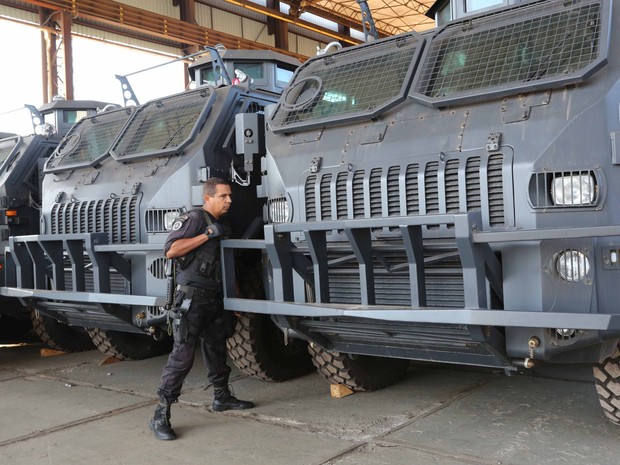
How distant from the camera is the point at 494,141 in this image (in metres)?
3.53

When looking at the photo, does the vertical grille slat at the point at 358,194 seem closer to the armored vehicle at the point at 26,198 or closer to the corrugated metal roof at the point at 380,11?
the armored vehicle at the point at 26,198

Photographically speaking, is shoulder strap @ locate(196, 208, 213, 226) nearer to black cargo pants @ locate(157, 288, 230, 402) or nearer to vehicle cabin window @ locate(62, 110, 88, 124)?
black cargo pants @ locate(157, 288, 230, 402)

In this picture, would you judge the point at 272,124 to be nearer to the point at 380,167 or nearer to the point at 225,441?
the point at 380,167

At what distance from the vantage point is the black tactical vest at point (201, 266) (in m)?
4.31

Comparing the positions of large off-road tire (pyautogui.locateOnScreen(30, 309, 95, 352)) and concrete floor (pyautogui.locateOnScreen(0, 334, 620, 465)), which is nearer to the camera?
concrete floor (pyautogui.locateOnScreen(0, 334, 620, 465))

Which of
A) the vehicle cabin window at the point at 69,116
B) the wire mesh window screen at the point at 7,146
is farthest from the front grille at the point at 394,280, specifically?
the vehicle cabin window at the point at 69,116

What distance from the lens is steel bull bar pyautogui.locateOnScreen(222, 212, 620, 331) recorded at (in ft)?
10.2

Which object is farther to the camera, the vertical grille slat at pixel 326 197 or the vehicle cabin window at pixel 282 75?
→ the vehicle cabin window at pixel 282 75

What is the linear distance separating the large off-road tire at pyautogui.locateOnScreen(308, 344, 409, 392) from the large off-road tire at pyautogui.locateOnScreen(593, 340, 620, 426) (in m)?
1.50

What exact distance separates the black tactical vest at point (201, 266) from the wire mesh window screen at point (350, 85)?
824 millimetres

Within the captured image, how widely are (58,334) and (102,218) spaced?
207 centimetres

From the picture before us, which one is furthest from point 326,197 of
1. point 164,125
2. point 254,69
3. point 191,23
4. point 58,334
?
point 191,23

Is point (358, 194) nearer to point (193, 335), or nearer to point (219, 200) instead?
point (219, 200)

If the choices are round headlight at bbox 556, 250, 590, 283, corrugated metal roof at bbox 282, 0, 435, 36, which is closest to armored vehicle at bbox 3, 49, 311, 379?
round headlight at bbox 556, 250, 590, 283
